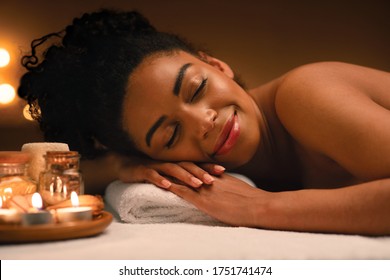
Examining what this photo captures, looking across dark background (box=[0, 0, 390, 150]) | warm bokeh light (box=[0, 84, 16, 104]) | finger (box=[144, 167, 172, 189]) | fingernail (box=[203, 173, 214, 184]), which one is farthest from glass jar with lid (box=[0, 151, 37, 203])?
dark background (box=[0, 0, 390, 150])

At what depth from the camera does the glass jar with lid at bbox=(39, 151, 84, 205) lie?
2.33 ft

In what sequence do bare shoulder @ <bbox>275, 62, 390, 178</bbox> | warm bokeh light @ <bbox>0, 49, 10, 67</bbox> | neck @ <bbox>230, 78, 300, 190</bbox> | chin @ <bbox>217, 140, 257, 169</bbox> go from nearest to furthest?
1. bare shoulder @ <bbox>275, 62, 390, 178</bbox>
2. chin @ <bbox>217, 140, 257, 169</bbox>
3. neck @ <bbox>230, 78, 300, 190</bbox>
4. warm bokeh light @ <bbox>0, 49, 10, 67</bbox>

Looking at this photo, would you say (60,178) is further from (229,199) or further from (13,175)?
(229,199)

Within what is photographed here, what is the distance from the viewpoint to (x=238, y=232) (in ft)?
2.17

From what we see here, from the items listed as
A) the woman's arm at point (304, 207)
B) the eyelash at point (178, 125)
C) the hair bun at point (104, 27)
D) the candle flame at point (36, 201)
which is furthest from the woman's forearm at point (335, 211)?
the hair bun at point (104, 27)

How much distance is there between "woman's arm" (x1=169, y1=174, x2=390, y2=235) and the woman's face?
0.12 m

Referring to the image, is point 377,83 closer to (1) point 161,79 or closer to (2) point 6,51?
(1) point 161,79

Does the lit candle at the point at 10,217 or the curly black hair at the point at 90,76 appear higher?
the curly black hair at the point at 90,76

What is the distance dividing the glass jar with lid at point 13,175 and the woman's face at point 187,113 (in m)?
0.27

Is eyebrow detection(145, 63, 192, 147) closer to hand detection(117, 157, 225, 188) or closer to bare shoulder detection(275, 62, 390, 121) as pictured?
hand detection(117, 157, 225, 188)

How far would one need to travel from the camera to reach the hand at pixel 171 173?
31.7 inches

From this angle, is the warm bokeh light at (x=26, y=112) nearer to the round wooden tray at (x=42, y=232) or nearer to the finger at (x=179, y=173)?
the finger at (x=179, y=173)

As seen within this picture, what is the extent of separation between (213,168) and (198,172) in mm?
36

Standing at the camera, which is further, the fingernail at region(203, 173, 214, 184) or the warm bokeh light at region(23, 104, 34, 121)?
the warm bokeh light at region(23, 104, 34, 121)
